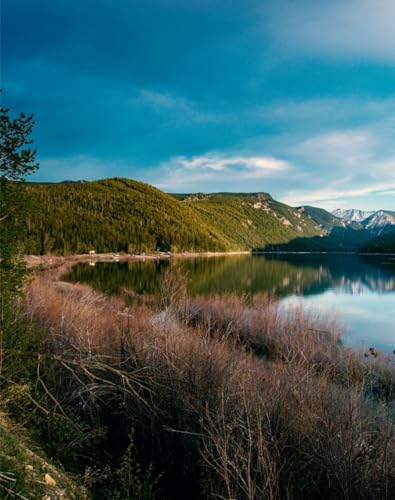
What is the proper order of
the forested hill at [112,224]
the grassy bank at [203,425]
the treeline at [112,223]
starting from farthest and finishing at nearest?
the forested hill at [112,224] < the treeline at [112,223] < the grassy bank at [203,425]

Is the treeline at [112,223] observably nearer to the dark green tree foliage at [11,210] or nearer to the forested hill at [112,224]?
the forested hill at [112,224]

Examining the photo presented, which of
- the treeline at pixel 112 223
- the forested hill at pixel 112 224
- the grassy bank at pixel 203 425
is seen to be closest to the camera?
the grassy bank at pixel 203 425

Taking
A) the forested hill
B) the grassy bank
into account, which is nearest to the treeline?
the forested hill

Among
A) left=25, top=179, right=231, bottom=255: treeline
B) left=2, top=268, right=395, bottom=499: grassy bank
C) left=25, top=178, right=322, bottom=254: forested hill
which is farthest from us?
left=25, top=178, right=322, bottom=254: forested hill

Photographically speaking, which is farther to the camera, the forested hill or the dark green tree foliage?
the forested hill

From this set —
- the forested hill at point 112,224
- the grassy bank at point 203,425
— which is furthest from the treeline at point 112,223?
the grassy bank at point 203,425

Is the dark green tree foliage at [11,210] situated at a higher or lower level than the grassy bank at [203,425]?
higher

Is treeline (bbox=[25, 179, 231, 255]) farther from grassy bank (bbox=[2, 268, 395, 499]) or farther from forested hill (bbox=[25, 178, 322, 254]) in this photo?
grassy bank (bbox=[2, 268, 395, 499])

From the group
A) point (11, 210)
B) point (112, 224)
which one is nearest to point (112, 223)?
point (112, 224)

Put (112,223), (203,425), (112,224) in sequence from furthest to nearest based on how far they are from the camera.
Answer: (112,223)
(112,224)
(203,425)

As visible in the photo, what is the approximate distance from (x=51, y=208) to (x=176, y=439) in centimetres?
13811

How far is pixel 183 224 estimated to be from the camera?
164m

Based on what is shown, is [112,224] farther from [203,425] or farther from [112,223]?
[203,425]

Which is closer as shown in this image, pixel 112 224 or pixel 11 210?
pixel 11 210
